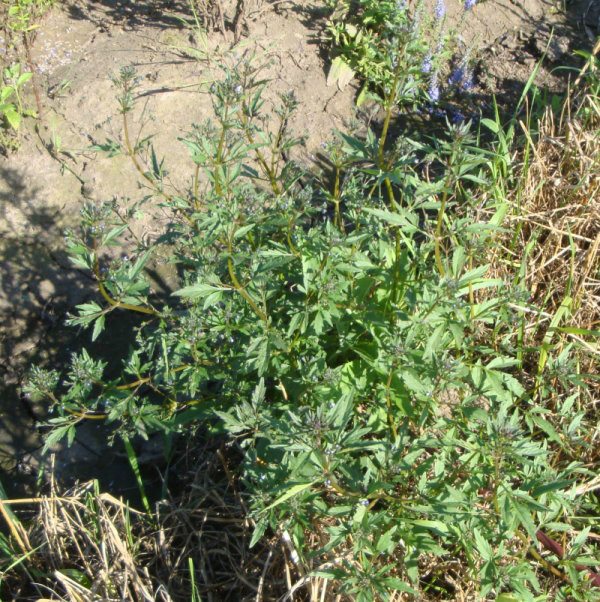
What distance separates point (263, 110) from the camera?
4.40 meters

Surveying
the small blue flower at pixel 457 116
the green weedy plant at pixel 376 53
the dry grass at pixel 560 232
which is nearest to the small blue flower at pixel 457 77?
the green weedy plant at pixel 376 53

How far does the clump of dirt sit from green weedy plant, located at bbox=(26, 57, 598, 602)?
4.13ft

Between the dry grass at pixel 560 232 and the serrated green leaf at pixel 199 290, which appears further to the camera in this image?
the dry grass at pixel 560 232

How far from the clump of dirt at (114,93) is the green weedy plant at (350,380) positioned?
4.13 ft

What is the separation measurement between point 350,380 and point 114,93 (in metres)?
2.99

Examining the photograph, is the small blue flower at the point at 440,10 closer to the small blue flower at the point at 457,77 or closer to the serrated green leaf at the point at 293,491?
the small blue flower at the point at 457,77

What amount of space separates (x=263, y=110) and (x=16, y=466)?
2.84 meters

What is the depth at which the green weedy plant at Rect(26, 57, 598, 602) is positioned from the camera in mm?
2066

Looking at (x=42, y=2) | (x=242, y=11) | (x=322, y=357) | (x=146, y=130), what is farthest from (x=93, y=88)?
(x=322, y=357)

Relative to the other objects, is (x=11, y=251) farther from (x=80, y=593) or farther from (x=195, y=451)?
(x=80, y=593)

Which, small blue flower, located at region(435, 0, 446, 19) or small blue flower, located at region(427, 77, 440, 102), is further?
small blue flower, located at region(435, 0, 446, 19)

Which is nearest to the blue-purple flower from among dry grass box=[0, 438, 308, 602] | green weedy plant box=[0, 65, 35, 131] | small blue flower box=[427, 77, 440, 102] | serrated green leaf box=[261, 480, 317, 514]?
small blue flower box=[427, 77, 440, 102]

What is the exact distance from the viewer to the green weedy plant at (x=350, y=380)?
207 cm

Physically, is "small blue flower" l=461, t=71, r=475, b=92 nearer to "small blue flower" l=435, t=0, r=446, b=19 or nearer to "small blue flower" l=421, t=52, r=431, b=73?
"small blue flower" l=421, t=52, r=431, b=73
